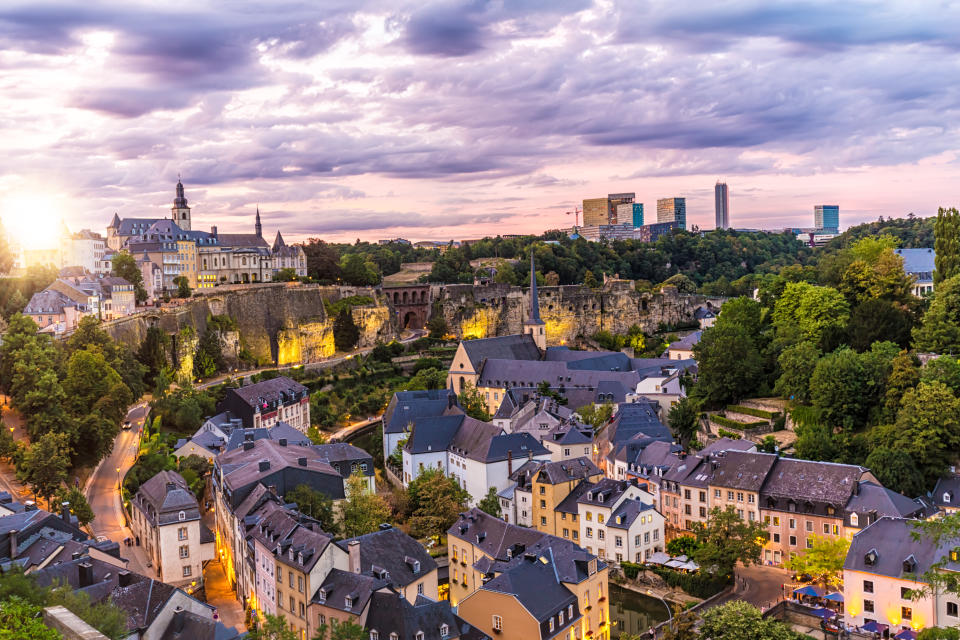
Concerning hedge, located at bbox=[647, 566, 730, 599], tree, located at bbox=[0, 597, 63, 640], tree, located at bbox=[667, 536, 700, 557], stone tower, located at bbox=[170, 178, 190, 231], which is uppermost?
stone tower, located at bbox=[170, 178, 190, 231]

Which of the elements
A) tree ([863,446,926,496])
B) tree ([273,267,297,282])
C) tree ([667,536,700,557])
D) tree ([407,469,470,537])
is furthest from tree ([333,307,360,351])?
tree ([863,446,926,496])

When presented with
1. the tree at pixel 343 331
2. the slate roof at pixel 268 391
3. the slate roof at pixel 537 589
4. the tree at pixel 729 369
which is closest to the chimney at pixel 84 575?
the slate roof at pixel 537 589

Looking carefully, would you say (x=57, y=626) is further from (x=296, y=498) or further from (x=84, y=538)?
(x=296, y=498)

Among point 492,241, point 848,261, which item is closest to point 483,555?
point 848,261

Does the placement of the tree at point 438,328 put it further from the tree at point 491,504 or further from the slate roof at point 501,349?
the tree at point 491,504

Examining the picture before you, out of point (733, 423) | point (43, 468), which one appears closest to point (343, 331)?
point (733, 423)

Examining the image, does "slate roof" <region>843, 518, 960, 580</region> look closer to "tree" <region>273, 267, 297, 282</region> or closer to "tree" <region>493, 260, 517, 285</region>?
"tree" <region>273, 267, 297, 282</region>

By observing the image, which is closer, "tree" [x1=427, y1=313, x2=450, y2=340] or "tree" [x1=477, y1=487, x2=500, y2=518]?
"tree" [x1=477, y1=487, x2=500, y2=518]
